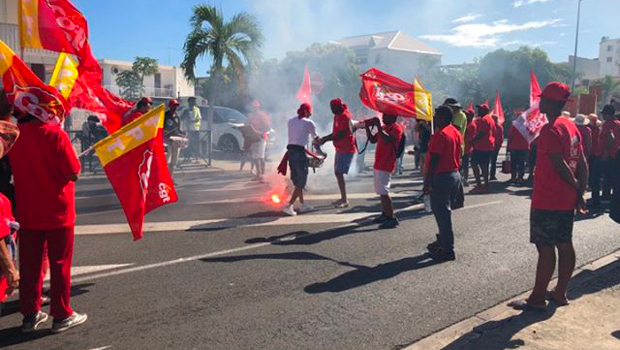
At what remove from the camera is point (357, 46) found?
222 feet

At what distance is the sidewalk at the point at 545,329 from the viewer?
3623 mm

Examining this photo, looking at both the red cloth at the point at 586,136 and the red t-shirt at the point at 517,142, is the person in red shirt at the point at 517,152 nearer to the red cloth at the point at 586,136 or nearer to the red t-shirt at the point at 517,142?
the red t-shirt at the point at 517,142

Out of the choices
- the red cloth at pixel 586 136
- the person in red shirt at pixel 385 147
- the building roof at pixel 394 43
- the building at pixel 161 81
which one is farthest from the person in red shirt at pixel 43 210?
the building roof at pixel 394 43

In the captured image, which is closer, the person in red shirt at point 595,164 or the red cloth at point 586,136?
the red cloth at point 586,136

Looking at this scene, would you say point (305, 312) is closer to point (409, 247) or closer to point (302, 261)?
point (302, 261)

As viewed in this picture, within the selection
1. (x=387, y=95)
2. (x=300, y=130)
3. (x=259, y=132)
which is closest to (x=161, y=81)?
(x=259, y=132)

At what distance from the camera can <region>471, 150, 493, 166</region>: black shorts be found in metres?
10.9

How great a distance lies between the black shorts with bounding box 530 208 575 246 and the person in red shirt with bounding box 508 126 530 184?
8345mm

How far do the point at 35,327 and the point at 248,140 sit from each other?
8554 millimetres

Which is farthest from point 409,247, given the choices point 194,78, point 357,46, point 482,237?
point 357,46

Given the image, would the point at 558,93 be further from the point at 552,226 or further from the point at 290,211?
the point at 290,211

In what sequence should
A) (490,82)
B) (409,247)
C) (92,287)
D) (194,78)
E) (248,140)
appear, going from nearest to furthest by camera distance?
(92,287) → (409,247) → (248,140) → (194,78) → (490,82)

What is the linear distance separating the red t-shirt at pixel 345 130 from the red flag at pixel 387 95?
4.05 ft

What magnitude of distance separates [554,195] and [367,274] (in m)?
2.00
